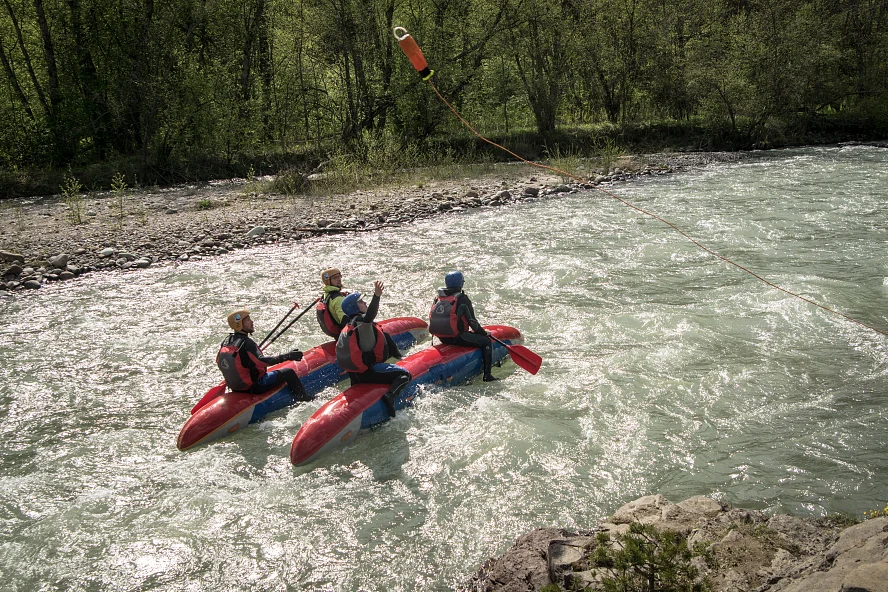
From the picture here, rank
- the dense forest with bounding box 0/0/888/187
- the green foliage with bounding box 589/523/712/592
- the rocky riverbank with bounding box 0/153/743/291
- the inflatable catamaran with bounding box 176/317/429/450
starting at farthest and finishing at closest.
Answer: the dense forest with bounding box 0/0/888/187, the rocky riverbank with bounding box 0/153/743/291, the inflatable catamaran with bounding box 176/317/429/450, the green foliage with bounding box 589/523/712/592

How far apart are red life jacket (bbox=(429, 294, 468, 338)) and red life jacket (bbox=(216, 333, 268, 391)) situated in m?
1.84

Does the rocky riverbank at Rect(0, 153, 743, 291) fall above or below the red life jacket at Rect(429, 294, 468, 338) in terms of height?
above

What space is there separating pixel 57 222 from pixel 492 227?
28.4 feet

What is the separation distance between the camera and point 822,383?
→ 19.5 feet

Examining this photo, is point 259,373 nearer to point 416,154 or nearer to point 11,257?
point 11,257

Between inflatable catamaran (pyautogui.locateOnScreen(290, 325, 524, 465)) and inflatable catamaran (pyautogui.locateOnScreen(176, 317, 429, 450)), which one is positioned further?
inflatable catamaran (pyautogui.locateOnScreen(176, 317, 429, 450))

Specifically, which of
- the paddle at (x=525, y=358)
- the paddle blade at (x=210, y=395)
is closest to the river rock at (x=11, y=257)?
the paddle blade at (x=210, y=395)

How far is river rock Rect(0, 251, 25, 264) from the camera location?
1046 cm

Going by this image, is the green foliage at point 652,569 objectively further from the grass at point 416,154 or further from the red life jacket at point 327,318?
the grass at point 416,154

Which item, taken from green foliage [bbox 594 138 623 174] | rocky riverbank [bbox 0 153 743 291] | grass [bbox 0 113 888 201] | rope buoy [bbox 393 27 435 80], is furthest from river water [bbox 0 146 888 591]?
green foliage [bbox 594 138 623 174]

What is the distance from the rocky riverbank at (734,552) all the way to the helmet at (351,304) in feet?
8.93

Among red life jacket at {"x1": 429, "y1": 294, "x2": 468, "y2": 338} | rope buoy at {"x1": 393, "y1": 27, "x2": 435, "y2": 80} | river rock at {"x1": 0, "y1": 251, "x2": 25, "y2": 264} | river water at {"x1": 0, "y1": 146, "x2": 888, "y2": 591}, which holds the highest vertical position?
rope buoy at {"x1": 393, "y1": 27, "x2": 435, "y2": 80}

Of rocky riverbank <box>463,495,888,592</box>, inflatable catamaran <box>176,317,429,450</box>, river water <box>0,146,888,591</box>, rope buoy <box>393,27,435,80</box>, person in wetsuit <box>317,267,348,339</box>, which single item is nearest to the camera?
rocky riverbank <box>463,495,888,592</box>

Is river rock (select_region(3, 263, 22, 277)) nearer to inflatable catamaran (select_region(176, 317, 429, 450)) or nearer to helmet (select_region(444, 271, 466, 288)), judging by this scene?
inflatable catamaran (select_region(176, 317, 429, 450))
